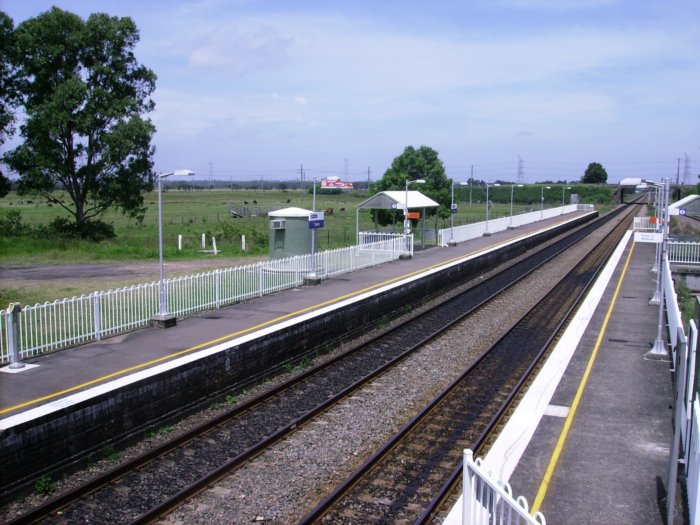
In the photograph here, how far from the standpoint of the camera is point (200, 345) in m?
12.5

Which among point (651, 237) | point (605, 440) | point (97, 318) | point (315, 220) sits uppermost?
point (315, 220)

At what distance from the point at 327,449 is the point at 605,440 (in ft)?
13.2

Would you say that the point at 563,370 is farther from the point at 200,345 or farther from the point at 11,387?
the point at 11,387

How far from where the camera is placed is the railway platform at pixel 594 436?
7.39 m

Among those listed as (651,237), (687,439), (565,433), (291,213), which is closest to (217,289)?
(291,213)

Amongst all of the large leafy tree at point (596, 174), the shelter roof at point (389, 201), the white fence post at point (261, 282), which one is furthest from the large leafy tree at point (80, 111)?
the large leafy tree at point (596, 174)

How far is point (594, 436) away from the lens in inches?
369

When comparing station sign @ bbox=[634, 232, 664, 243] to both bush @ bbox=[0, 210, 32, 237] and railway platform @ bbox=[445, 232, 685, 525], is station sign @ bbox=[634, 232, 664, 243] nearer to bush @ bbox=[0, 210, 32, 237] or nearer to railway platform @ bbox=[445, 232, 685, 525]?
railway platform @ bbox=[445, 232, 685, 525]

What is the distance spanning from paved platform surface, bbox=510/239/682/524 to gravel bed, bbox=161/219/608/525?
7.78 feet

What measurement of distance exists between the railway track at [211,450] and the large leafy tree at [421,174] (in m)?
31.5

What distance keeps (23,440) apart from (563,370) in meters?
9.54

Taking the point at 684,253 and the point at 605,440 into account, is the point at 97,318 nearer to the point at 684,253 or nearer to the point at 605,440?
the point at 605,440

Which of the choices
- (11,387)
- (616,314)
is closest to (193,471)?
(11,387)

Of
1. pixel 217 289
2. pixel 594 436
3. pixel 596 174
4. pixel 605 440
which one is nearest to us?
pixel 605 440
